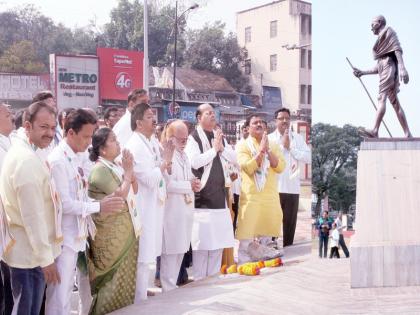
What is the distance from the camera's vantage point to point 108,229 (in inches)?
173

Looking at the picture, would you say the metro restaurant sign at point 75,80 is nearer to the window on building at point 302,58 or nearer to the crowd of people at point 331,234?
the window on building at point 302,58

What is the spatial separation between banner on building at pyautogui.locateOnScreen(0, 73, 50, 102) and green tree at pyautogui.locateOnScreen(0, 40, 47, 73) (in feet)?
0.28

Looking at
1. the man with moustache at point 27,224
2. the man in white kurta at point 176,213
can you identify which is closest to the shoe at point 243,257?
the man in white kurta at point 176,213

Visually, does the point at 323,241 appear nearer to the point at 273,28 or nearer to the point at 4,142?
the point at 273,28

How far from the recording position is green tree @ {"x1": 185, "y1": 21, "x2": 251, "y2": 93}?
6.84 meters

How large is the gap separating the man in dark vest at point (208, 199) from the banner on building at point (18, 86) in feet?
5.31

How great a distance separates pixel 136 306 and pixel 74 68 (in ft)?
10.4

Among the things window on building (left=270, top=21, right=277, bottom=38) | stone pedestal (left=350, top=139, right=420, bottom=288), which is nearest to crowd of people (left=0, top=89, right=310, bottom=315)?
window on building (left=270, top=21, right=277, bottom=38)

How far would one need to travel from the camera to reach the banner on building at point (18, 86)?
6234 mm

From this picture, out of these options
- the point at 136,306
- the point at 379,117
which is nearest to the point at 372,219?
the point at 379,117

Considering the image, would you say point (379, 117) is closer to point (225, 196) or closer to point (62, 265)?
point (225, 196)

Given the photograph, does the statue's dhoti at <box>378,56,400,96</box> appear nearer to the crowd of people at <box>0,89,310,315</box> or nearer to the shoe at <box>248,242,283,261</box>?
the crowd of people at <box>0,89,310,315</box>

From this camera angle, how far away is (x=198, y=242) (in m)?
5.85

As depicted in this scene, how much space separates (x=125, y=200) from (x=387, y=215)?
200 cm
